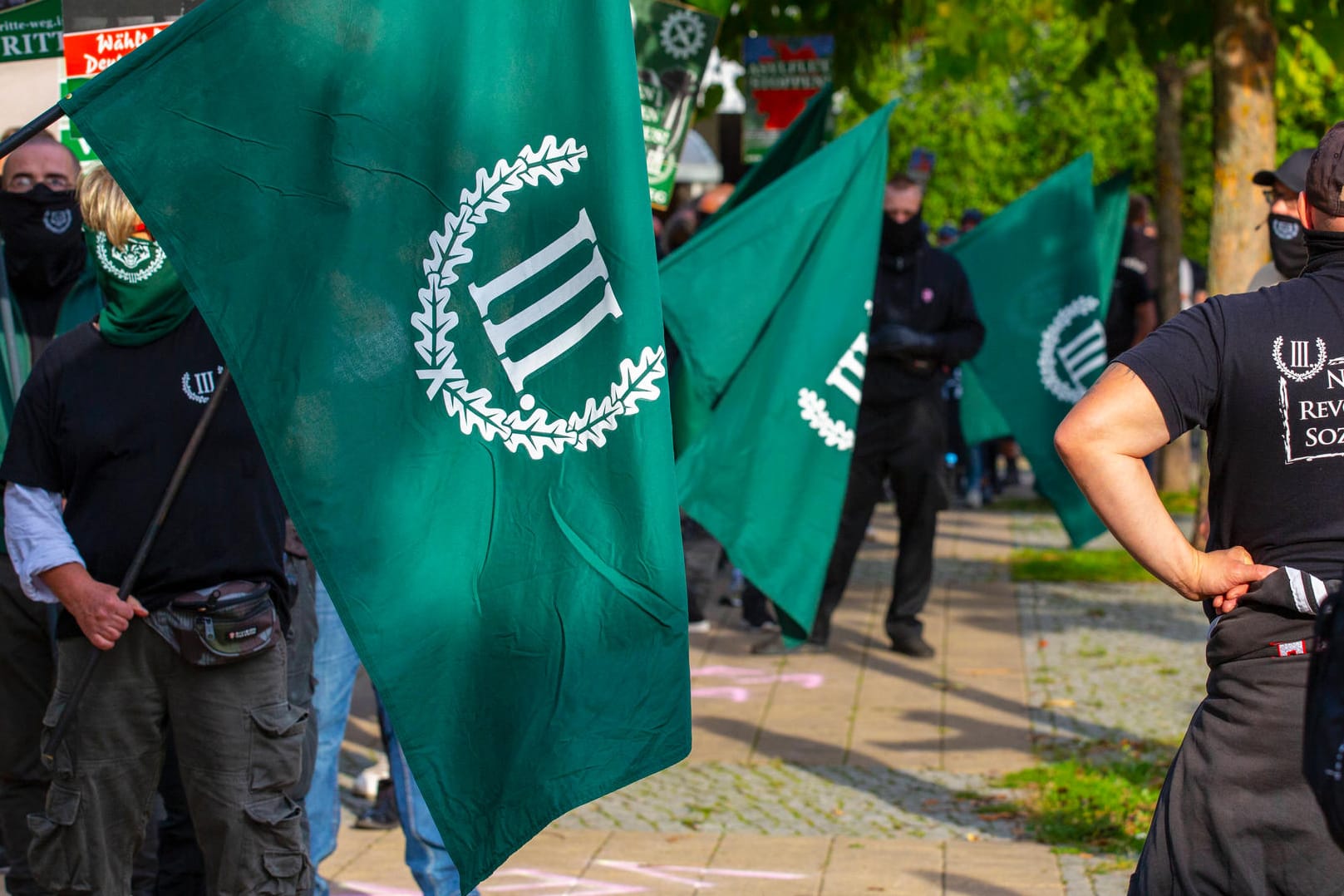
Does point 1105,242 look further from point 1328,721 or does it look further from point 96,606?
point 1328,721

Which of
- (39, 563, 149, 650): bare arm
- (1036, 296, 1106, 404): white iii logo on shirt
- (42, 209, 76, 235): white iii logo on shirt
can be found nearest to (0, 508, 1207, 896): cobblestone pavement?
(1036, 296, 1106, 404): white iii logo on shirt

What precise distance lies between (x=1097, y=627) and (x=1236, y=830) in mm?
6766

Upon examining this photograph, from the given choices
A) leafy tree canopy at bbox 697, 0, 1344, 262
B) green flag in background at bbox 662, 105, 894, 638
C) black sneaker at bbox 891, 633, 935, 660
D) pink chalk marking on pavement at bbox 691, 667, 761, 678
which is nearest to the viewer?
green flag in background at bbox 662, 105, 894, 638

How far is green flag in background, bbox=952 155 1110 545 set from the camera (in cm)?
876

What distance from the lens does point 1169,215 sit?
562 inches

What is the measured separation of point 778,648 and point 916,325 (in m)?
1.76

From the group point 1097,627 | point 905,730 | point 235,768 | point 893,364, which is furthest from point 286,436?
point 1097,627

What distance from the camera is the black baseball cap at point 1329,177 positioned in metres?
3.04

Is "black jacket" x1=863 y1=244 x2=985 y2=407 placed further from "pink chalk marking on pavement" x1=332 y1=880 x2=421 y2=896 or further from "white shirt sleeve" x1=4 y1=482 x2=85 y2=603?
"white shirt sleeve" x1=4 y1=482 x2=85 y2=603

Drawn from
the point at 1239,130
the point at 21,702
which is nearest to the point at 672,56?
the point at 1239,130

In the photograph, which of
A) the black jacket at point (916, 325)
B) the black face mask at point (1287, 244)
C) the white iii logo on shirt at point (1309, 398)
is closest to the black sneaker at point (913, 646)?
the black jacket at point (916, 325)

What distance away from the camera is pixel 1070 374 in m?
8.76

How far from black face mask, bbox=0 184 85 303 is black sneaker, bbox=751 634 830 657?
4643 mm

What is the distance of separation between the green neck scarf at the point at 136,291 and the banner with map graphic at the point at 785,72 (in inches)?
275
